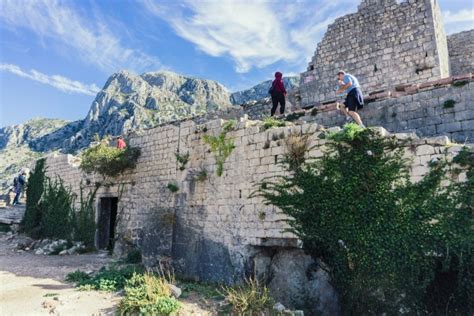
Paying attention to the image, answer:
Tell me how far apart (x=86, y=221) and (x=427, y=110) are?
1273 cm

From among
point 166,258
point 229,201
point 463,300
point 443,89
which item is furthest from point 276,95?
point 463,300

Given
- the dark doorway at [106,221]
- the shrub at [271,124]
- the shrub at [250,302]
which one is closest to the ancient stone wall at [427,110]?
the shrub at [271,124]

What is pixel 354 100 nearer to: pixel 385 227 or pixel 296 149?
pixel 296 149

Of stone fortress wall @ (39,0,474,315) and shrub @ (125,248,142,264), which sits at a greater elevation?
stone fortress wall @ (39,0,474,315)

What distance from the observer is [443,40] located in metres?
12.7

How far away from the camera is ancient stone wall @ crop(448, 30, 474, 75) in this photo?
13148 mm

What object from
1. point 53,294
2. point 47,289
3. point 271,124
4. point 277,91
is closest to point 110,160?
point 47,289

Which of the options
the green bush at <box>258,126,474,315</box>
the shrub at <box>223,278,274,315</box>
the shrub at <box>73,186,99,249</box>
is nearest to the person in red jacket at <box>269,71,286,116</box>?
the green bush at <box>258,126,474,315</box>

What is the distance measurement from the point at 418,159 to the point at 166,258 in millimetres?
7144

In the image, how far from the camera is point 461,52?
43.7 feet

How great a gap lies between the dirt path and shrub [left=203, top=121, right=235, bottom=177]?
399 centimetres

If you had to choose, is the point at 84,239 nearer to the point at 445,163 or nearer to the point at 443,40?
the point at 445,163

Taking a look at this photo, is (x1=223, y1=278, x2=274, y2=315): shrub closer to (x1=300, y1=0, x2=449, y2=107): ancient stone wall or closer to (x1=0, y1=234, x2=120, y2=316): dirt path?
(x1=0, y1=234, x2=120, y2=316): dirt path

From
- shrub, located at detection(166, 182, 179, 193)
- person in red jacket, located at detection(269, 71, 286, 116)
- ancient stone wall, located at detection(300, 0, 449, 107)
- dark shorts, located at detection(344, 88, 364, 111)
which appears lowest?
shrub, located at detection(166, 182, 179, 193)
